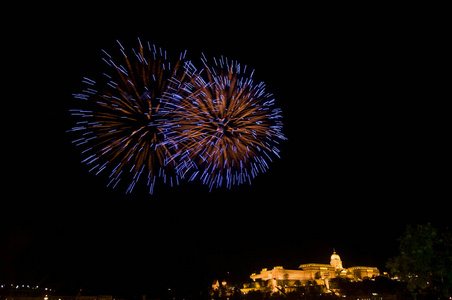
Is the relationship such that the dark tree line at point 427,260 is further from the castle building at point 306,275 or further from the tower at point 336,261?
the tower at point 336,261

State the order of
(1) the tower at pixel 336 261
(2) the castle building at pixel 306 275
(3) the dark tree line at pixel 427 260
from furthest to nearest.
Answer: (1) the tower at pixel 336 261, (2) the castle building at pixel 306 275, (3) the dark tree line at pixel 427 260

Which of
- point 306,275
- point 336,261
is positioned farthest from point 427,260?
point 336,261

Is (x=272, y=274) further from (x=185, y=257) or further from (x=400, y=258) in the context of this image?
(x=185, y=257)

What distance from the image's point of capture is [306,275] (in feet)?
297

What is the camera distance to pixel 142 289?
17828 mm

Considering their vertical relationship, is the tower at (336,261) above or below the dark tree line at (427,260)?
above

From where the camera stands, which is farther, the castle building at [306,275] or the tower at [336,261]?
the tower at [336,261]

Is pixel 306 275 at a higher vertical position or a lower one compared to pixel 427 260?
higher

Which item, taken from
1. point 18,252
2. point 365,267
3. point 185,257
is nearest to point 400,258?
point 185,257

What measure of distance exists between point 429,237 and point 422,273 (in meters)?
2.40

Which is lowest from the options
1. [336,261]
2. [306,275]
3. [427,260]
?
[427,260]

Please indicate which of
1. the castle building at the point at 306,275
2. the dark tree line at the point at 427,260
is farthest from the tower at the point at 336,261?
the dark tree line at the point at 427,260

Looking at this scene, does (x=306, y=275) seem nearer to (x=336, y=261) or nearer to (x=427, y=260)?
(x=336, y=261)

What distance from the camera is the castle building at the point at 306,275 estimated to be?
81.7 meters
